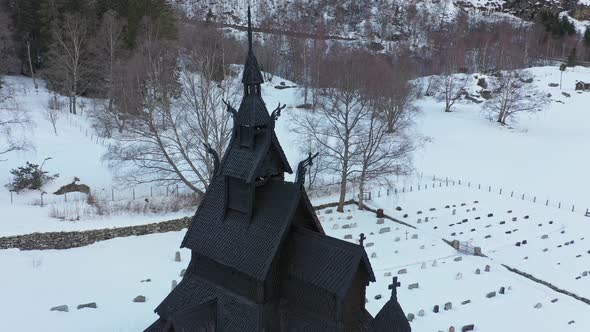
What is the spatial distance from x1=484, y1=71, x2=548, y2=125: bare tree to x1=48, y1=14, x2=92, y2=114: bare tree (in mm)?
40755

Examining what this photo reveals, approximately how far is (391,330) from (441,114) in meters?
45.3

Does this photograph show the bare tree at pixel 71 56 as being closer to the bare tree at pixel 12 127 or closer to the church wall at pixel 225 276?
the bare tree at pixel 12 127

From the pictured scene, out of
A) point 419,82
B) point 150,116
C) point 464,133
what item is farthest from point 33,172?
point 419,82

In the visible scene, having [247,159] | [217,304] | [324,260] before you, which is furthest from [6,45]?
[324,260]

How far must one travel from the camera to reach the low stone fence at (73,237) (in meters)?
21.2

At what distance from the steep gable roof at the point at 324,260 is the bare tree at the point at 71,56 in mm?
32770

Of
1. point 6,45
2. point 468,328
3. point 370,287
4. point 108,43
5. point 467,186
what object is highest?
A: point 108,43

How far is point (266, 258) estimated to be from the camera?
460 inches

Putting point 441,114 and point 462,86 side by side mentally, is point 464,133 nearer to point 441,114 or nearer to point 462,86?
point 441,114

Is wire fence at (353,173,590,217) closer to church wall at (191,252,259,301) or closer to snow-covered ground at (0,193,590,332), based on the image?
snow-covered ground at (0,193,590,332)

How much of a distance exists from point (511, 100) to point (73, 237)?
43.8m

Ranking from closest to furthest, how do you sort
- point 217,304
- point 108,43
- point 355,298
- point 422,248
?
point 355,298
point 217,304
point 422,248
point 108,43

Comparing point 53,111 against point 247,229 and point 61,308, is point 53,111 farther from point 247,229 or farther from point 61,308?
point 247,229

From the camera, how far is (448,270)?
2098cm
